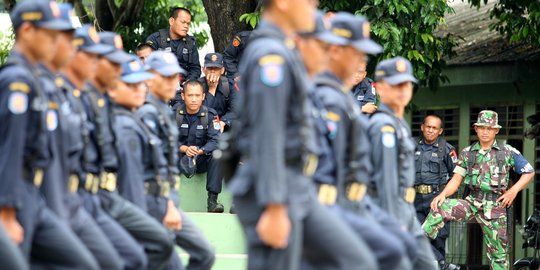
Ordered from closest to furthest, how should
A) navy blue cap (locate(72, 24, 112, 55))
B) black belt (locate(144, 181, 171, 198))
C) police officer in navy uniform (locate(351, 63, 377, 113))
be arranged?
navy blue cap (locate(72, 24, 112, 55))
black belt (locate(144, 181, 171, 198))
police officer in navy uniform (locate(351, 63, 377, 113))

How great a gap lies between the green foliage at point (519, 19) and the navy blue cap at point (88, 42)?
9.73m

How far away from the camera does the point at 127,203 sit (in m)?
8.70

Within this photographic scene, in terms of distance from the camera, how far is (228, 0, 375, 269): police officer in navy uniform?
6.59 m

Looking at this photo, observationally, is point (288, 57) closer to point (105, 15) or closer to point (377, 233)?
point (377, 233)

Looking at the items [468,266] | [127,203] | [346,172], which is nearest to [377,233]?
[346,172]

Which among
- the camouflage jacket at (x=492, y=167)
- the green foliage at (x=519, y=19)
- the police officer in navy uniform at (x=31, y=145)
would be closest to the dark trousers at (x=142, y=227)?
the police officer in navy uniform at (x=31, y=145)

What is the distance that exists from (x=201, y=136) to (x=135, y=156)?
19.1 feet

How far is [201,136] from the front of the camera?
584 inches

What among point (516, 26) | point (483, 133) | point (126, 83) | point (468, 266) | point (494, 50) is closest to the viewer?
point (126, 83)

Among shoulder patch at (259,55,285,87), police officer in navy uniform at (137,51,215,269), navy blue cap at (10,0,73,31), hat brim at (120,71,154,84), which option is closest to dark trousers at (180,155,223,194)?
police officer in navy uniform at (137,51,215,269)

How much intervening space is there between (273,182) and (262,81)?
50 centimetres

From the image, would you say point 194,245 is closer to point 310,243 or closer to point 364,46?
point 364,46

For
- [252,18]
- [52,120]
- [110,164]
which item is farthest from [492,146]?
[52,120]

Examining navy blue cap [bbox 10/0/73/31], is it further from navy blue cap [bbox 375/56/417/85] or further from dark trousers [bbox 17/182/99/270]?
navy blue cap [bbox 375/56/417/85]
